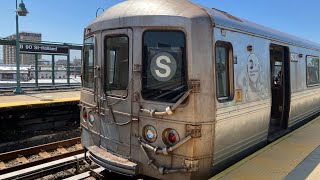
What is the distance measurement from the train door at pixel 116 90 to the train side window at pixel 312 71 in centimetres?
572

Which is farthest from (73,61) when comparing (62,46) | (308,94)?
(308,94)

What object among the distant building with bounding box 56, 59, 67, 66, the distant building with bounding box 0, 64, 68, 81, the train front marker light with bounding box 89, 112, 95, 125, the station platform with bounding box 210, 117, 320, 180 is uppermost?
the distant building with bounding box 56, 59, 67, 66

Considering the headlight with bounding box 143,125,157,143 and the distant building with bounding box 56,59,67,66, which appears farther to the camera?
the distant building with bounding box 56,59,67,66

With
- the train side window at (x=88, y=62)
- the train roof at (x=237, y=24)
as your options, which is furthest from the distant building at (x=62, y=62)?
the train roof at (x=237, y=24)

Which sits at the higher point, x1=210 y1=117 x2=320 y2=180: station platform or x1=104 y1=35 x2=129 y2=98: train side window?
x1=104 y1=35 x2=129 y2=98: train side window

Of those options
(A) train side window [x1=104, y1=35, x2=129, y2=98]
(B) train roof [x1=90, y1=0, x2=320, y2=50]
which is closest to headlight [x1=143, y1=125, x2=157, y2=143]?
(A) train side window [x1=104, y1=35, x2=129, y2=98]

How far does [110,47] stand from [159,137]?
4.91ft

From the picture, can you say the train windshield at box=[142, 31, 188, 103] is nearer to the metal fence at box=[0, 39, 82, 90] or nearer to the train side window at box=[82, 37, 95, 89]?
the train side window at box=[82, 37, 95, 89]

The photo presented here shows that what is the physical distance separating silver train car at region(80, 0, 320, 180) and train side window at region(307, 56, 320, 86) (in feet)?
12.5

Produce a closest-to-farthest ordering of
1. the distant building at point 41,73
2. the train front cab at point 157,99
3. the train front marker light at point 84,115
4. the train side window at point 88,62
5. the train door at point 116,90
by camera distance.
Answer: the train front cab at point 157,99 < the train door at point 116,90 < the train side window at point 88,62 < the train front marker light at point 84,115 < the distant building at point 41,73

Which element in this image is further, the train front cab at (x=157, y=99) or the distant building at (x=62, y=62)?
the distant building at (x=62, y=62)

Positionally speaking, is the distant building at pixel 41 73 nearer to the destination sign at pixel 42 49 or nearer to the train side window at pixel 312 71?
the destination sign at pixel 42 49

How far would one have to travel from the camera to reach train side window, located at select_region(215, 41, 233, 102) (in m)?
4.14

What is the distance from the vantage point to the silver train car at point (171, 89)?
3.89 metres
